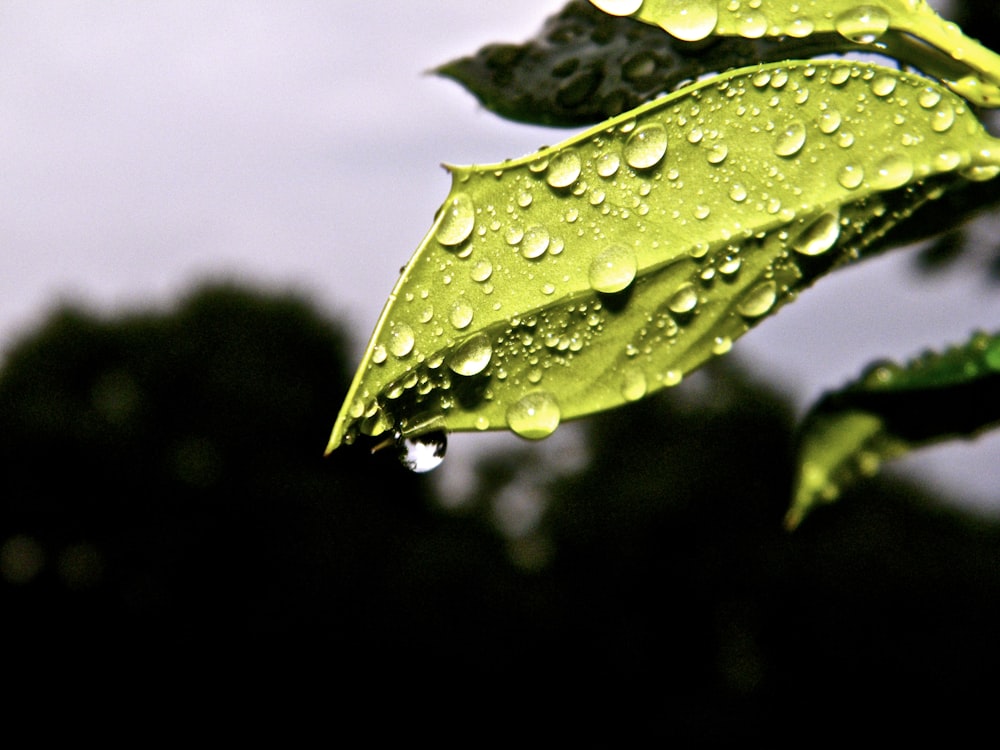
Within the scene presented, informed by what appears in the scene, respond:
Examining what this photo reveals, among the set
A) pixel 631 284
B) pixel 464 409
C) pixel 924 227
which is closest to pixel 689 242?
pixel 631 284

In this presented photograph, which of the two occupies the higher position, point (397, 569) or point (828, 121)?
point (828, 121)

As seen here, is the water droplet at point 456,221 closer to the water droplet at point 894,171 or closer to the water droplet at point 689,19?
the water droplet at point 689,19

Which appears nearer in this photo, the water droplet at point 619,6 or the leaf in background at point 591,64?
the water droplet at point 619,6

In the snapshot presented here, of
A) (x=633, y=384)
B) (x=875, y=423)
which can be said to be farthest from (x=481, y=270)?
(x=875, y=423)

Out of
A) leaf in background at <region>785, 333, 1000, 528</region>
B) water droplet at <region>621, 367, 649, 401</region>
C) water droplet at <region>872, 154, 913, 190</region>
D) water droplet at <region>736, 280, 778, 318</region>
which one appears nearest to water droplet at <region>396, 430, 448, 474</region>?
water droplet at <region>621, 367, 649, 401</region>

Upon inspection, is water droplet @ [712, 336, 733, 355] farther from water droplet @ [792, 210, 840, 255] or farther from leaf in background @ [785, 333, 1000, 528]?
leaf in background @ [785, 333, 1000, 528]

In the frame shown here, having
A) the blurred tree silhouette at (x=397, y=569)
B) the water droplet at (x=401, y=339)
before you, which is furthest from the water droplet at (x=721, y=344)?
the blurred tree silhouette at (x=397, y=569)

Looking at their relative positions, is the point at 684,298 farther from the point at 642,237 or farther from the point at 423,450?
the point at 423,450
